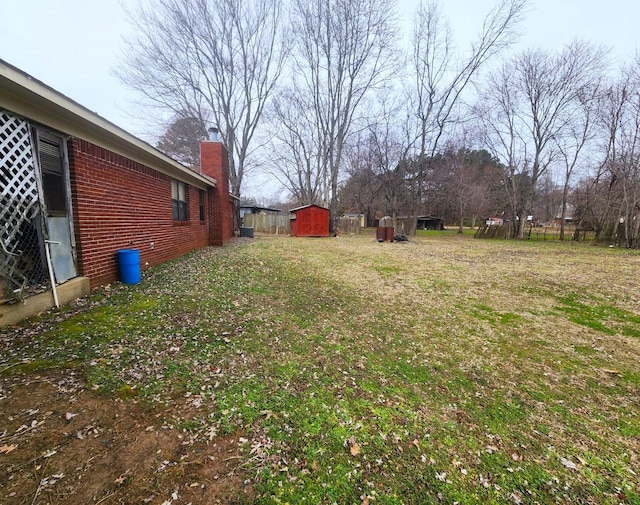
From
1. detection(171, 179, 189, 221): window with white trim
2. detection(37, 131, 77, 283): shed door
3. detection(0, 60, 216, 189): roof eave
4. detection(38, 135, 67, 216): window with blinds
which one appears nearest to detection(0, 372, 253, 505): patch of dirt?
detection(37, 131, 77, 283): shed door

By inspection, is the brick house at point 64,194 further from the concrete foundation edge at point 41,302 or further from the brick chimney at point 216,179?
the brick chimney at point 216,179

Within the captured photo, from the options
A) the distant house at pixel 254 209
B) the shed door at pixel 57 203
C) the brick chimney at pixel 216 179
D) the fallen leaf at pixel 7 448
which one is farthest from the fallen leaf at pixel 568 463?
the distant house at pixel 254 209

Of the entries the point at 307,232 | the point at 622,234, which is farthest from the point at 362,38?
the point at 622,234

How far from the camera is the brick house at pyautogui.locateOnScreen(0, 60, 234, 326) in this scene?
3.33 m

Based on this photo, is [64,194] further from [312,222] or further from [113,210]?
[312,222]

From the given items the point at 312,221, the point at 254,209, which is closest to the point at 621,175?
the point at 312,221

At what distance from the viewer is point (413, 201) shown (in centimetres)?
2369

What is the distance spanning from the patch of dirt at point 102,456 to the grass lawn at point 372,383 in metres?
0.04

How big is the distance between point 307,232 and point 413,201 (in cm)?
989

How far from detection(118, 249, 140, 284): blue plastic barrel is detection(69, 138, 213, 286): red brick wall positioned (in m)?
0.14

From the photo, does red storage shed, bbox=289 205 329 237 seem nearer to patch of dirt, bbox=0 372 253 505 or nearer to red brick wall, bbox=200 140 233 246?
red brick wall, bbox=200 140 233 246

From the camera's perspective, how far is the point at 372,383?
2734mm

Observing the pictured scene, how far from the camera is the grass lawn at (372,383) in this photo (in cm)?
177

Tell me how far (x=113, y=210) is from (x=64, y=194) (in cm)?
101
